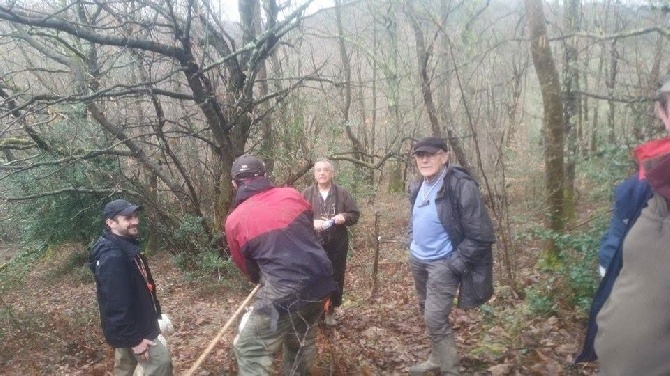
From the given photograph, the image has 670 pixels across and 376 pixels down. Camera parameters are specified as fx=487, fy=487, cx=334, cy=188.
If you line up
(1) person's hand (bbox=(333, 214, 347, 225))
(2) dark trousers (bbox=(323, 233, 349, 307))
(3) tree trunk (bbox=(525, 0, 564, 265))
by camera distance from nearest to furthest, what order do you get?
(1) person's hand (bbox=(333, 214, 347, 225)) < (2) dark trousers (bbox=(323, 233, 349, 307)) < (3) tree trunk (bbox=(525, 0, 564, 265))

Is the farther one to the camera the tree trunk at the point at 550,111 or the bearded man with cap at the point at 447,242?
the tree trunk at the point at 550,111

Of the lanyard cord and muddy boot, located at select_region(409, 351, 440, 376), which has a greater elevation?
the lanyard cord

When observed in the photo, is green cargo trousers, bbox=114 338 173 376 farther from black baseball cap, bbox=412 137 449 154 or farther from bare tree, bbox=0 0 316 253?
bare tree, bbox=0 0 316 253

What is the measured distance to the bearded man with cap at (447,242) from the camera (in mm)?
3830

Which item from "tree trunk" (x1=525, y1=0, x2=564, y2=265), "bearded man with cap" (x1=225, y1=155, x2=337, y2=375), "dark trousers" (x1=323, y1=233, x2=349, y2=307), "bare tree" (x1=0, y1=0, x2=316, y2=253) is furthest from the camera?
"tree trunk" (x1=525, y1=0, x2=564, y2=265)

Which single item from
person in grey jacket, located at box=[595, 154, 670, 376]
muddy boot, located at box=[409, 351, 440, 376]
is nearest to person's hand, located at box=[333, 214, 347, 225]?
muddy boot, located at box=[409, 351, 440, 376]

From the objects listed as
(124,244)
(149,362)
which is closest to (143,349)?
(149,362)

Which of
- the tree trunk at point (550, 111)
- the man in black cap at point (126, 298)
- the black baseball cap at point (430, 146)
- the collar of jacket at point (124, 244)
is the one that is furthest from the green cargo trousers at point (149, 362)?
the tree trunk at point (550, 111)

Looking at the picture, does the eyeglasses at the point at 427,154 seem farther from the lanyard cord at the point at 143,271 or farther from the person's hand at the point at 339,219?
the lanyard cord at the point at 143,271

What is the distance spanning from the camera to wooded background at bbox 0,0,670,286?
20.7 ft

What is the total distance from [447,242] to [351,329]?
2.51m

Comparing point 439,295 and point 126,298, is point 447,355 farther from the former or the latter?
point 126,298

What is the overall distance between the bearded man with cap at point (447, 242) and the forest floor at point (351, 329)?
795 mm

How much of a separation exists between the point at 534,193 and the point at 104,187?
896 centimetres
